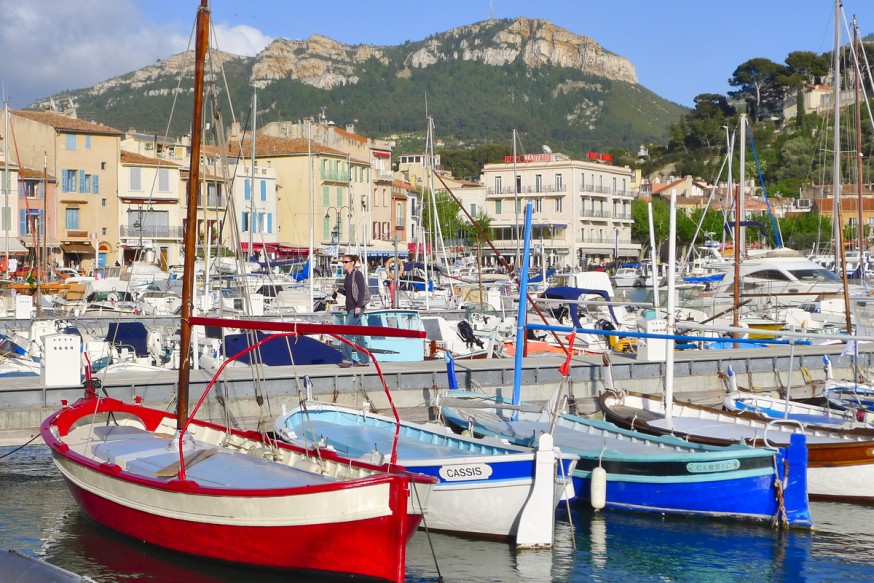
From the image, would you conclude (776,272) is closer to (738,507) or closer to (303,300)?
(303,300)

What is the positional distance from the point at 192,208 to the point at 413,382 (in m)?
6.75

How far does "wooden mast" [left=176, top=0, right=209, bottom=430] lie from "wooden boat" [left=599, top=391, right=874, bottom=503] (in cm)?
762

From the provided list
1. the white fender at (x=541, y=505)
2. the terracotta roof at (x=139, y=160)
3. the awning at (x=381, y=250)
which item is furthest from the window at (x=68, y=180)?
the white fender at (x=541, y=505)

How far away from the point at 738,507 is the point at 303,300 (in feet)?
85.2

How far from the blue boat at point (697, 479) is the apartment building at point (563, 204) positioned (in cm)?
8277

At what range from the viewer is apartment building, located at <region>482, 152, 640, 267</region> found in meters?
102

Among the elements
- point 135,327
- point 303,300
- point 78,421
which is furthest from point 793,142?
point 78,421

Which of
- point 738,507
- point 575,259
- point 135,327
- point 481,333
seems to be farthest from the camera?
point 575,259

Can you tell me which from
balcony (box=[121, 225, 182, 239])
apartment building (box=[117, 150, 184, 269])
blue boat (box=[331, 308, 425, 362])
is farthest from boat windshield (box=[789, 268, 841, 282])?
balcony (box=[121, 225, 182, 239])

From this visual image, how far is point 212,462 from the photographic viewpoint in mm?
14641

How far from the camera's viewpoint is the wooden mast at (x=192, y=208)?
14922mm

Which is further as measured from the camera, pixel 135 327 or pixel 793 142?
pixel 793 142

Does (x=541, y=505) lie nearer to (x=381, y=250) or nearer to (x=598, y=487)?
(x=598, y=487)

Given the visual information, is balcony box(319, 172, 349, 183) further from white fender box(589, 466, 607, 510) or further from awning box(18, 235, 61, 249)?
white fender box(589, 466, 607, 510)
